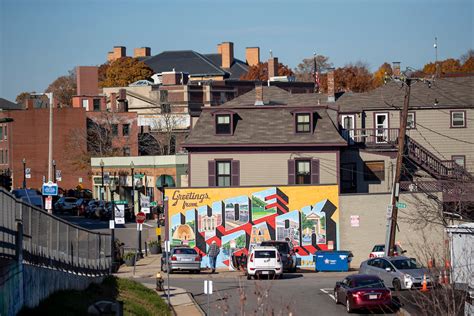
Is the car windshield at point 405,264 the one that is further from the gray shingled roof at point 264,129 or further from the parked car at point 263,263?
the gray shingled roof at point 264,129

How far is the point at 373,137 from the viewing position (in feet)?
201

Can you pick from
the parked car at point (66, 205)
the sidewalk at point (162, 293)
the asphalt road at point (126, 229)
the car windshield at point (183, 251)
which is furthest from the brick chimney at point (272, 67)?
the car windshield at point (183, 251)

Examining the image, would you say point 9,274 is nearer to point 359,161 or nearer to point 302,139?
point 302,139

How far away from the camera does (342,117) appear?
6494cm

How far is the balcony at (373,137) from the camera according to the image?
194 feet

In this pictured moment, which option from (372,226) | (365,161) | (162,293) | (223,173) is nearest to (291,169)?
(223,173)

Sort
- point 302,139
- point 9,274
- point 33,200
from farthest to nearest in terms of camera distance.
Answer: point 33,200, point 302,139, point 9,274

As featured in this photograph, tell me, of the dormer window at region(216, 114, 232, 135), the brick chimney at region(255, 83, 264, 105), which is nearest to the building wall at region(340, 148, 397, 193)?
the brick chimney at region(255, 83, 264, 105)

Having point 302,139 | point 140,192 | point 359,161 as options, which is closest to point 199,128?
point 302,139

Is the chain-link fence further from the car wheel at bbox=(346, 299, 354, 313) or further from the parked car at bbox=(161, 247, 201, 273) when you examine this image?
the parked car at bbox=(161, 247, 201, 273)

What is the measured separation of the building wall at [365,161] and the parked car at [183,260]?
15220 millimetres

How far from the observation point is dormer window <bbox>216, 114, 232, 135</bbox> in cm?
5609

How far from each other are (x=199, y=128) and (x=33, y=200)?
43.6ft

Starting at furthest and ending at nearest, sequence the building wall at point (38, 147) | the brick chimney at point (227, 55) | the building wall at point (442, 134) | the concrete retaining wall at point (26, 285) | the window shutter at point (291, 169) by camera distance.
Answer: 1. the brick chimney at point (227, 55)
2. the building wall at point (38, 147)
3. the building wall at point (442, 134)
4. the window shutter at point (291, 169)
5. the concrete retaining wall at point (26, 285)
